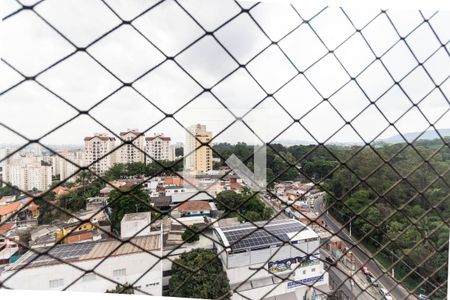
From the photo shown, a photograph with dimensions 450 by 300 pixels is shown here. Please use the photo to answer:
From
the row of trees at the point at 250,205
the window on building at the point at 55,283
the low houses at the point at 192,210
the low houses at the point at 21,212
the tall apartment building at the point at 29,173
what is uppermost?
the tall apartment building at the point at 29,173

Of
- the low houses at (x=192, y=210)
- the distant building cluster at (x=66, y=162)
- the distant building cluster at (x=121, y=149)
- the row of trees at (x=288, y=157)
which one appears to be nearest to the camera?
the row of trees at (x=288, y=157)

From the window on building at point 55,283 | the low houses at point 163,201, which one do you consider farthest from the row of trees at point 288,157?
the window on building at point 55,283

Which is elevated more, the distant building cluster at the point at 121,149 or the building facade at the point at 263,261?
the distant building cluster at the point at 121,149

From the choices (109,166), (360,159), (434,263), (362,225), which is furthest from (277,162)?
(362,225)

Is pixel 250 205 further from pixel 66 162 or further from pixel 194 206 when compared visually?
pixel 66 162

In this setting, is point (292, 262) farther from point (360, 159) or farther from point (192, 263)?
point (360, 159)

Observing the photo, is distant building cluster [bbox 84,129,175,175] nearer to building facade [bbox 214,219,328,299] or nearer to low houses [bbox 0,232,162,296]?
low houses [bbox 0,232,162,296]

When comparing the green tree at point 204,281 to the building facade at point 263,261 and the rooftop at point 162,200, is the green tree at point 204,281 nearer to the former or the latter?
the building facade at point 263,261

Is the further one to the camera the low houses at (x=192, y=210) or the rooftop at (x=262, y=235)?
the low houses at (x=192, y=210)
